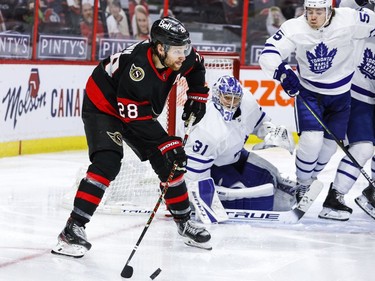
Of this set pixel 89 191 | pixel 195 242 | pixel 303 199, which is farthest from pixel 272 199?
pixel 89 191

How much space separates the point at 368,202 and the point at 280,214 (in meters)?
0.54

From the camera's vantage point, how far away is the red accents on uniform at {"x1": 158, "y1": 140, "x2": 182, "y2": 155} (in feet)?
12.5

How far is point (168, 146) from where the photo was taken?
381 centimetres

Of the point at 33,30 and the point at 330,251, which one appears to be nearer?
the point at 330,251

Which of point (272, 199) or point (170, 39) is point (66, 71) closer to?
point (272, 199)

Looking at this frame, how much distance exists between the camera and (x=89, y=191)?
386 cm

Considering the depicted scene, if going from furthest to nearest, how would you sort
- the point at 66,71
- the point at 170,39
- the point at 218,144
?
the point at 66,71
the point at 218,144
the point at 170,39

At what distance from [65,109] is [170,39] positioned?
3795 mm

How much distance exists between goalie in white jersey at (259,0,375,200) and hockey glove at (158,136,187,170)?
3.60ft

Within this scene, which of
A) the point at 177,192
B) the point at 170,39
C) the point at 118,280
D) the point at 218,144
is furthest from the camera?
the point at 218,144

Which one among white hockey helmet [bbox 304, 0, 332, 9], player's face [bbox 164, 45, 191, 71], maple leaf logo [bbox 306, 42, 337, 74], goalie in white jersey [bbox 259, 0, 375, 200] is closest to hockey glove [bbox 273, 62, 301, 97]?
goalie in white jersey [bbox 259, 0, 375, 200]

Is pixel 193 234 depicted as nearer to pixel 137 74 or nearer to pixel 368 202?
pixel 137 74

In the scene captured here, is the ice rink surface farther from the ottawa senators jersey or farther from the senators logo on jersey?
the senators logo on jersey

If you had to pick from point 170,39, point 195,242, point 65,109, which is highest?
point 170,39
